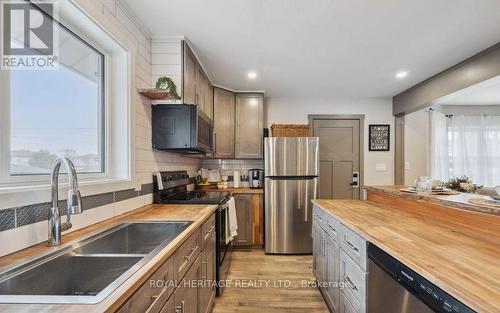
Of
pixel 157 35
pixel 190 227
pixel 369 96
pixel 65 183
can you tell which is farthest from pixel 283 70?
pixel 65 183

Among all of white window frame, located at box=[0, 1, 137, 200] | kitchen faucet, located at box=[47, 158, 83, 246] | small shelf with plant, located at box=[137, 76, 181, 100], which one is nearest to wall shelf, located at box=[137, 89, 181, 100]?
small shelf with plant, located at box=[137, 76, 181, 100]

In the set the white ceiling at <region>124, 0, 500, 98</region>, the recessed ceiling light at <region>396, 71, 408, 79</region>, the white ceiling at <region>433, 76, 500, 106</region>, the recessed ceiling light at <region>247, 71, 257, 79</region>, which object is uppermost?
the white ceiling at <region>124, 0, 500, 98</region>

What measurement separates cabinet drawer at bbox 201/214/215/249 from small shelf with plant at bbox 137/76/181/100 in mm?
1131

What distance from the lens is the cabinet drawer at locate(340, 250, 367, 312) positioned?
1.41 meters

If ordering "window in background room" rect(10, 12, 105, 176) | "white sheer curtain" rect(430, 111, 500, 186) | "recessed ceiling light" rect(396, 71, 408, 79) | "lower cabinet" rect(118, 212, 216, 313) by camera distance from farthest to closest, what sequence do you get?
"white sheer curtain" rect(430, 111, 500, 186)
"recessed ceiling light" rect(396, 71, 408, 79)
"window in background room" rect(10, 12, 105, 176)
"lower cabinet" rect(118, 212, 216, 313)

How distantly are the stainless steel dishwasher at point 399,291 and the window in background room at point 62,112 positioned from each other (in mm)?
1795

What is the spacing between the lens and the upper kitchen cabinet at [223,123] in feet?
12.2

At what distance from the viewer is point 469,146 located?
4652mm

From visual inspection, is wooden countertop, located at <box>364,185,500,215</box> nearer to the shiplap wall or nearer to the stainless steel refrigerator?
the stainless steel refrigerator

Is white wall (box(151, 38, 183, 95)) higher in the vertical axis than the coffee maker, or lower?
higher

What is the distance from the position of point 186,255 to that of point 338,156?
11.6 ft

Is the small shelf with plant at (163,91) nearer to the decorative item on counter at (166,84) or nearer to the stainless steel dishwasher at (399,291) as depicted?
the decorative item on counter at (166,84)

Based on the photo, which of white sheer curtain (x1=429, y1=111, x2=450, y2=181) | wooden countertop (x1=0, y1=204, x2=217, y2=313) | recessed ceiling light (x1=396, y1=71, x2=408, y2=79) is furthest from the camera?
white sheer curtain (x1=429, y1=111, x2=450, y2=181)

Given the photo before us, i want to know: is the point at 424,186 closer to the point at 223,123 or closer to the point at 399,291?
the point at 399,291
